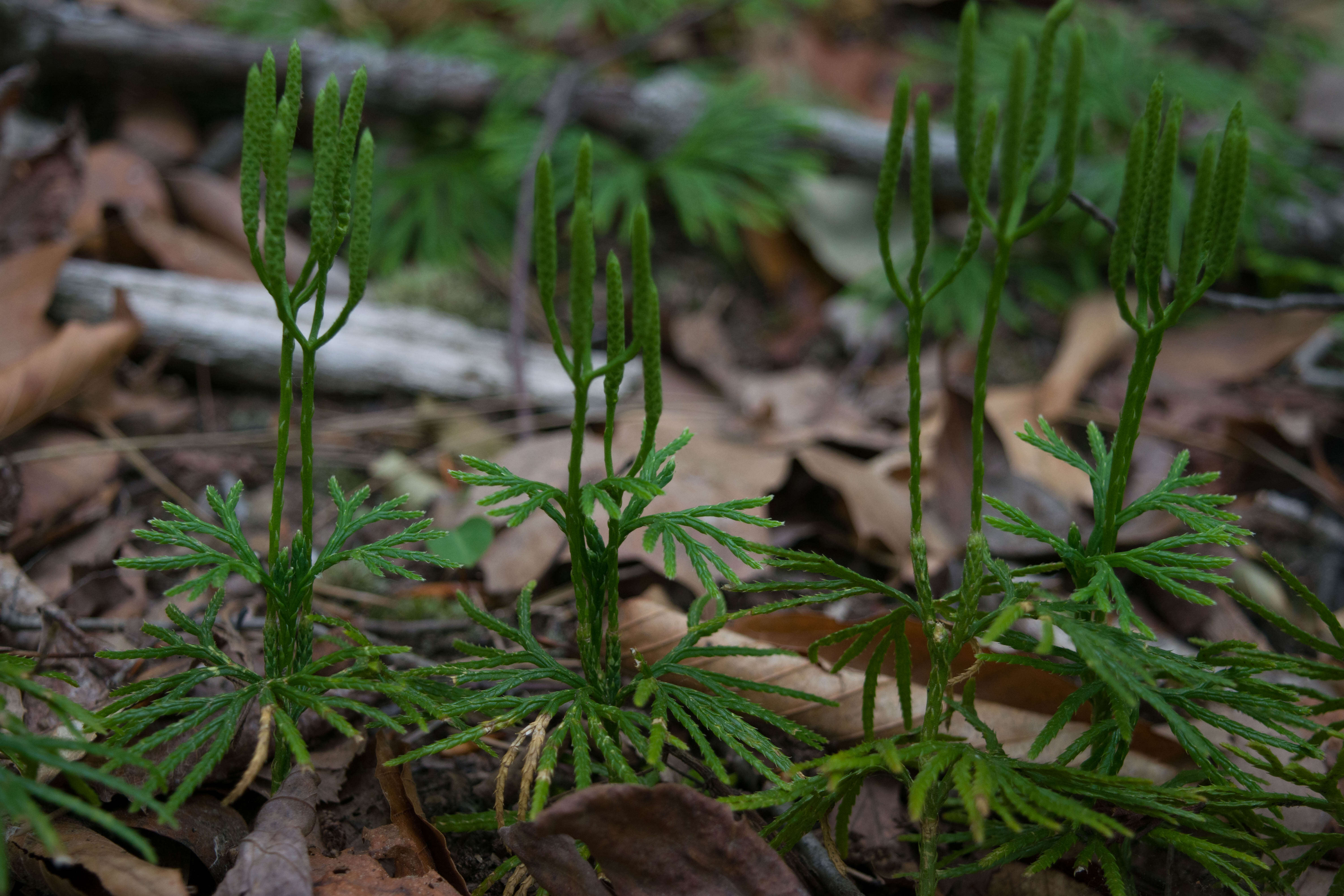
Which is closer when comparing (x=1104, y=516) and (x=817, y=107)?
(x=1104, y=516)

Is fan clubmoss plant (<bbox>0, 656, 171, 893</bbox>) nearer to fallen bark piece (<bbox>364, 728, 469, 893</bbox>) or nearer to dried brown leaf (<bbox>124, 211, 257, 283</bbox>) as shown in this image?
fallen bark piece (<bbox>364, 728, 469, 893</bbox>)

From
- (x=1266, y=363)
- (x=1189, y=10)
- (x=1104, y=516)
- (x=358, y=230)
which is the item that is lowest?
(x=1266, y=363)

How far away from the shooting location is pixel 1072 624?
1268mm

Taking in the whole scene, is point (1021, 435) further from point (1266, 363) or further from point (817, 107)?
point (817, 107)

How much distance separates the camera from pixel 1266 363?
11.8 ft

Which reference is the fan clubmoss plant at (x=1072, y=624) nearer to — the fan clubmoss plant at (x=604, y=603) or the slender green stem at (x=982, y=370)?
the slender green stem at (x=982, y=370)

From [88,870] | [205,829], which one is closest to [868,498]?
[205,829]

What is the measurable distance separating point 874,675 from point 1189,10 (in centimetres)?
652

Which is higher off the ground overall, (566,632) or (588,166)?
(588,166)

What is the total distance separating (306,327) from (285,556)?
2053mm

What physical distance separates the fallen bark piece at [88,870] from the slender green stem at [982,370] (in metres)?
1.12

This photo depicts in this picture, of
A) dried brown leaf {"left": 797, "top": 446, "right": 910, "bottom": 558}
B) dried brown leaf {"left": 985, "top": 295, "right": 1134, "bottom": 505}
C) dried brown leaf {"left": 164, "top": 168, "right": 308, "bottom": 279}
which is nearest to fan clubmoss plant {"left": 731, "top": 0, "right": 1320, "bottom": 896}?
dried brown leaf {"left": 797, "top": 446, "right": 910, "bottom": 558}

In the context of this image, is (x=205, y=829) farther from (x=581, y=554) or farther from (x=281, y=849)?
(x=581, y=554)

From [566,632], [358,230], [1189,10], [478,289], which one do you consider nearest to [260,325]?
[478,289]
